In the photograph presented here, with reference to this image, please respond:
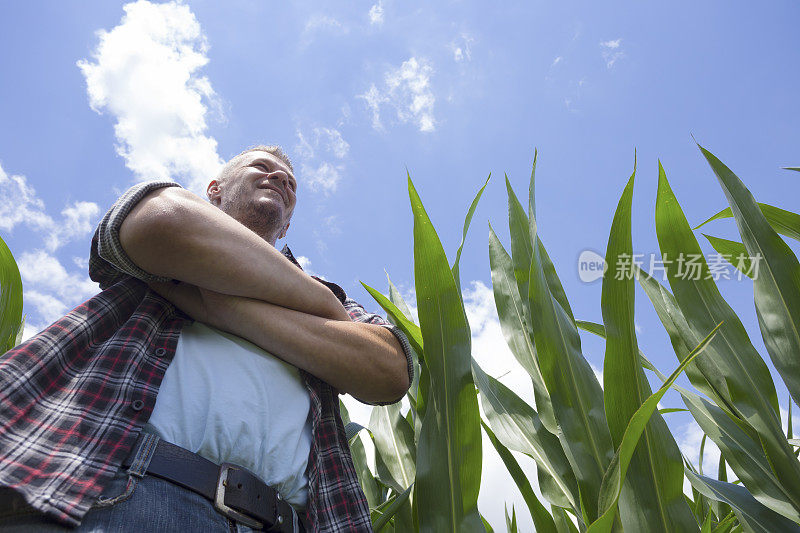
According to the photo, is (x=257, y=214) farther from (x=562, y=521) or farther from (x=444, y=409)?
(x=562, y=521)

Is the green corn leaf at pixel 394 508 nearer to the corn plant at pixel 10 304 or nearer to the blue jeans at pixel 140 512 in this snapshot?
the blue jeans at pixel 140 512

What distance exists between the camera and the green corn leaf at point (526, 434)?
0.55m

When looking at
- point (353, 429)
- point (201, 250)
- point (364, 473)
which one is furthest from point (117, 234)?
point (364, 473)

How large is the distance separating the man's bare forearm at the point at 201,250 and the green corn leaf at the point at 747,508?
470 millimetres

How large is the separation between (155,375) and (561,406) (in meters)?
0.40

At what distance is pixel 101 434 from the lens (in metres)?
0.47

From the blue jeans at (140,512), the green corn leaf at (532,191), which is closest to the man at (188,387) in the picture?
the blue jeans at (140,512)

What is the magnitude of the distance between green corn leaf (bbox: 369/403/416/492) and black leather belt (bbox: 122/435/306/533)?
0.25 m

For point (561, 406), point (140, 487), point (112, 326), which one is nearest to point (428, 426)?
point (561, 406)

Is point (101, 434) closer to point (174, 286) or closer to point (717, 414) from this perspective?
point (174, 286)

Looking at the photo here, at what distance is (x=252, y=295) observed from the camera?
0.60 metres

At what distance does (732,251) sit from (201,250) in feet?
2.08

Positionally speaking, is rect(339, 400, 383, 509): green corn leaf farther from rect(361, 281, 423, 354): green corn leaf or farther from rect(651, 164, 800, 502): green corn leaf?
rect(651, 164, 800, 502): green corn leaf

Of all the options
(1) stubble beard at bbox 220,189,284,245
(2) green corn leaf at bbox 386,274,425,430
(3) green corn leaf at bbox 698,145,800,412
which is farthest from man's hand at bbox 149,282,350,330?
(3) green corn leaf at bbox 698,145,800,412
